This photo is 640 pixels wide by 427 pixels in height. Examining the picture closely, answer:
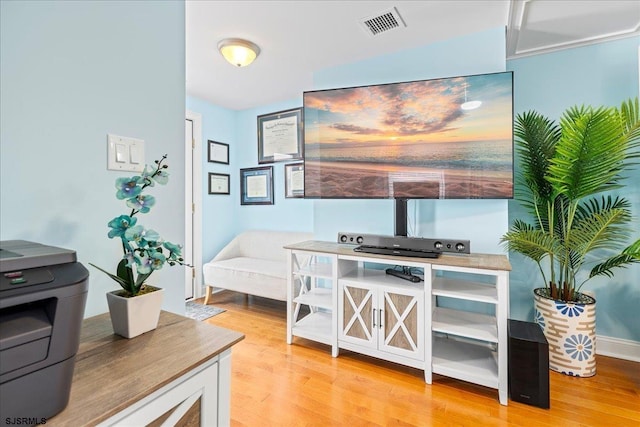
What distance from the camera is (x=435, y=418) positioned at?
1571 millimetres

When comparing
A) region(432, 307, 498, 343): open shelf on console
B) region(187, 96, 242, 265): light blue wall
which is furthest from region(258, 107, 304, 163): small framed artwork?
region(432, 307, 498, 343): open shelf on console

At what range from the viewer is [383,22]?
80.8 inches

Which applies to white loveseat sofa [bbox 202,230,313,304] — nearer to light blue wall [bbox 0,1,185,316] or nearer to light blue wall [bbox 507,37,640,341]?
light blue wall [bbox 0,1,185,316]

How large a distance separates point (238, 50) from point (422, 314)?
2.33 m

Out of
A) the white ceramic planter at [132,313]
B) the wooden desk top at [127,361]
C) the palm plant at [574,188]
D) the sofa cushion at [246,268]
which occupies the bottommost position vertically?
the sofa cushion at [246,268]

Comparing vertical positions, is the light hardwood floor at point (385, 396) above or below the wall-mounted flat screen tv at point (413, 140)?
below

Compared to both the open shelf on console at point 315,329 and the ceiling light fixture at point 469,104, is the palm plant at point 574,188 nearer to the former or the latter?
the ceiling light fixture at point 469,104

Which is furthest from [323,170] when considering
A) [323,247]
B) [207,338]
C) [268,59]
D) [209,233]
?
[209,233]

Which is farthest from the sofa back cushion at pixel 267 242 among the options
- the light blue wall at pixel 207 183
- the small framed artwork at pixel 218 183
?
the small framed artwork at pixel 218 183

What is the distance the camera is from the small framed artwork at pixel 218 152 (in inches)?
143

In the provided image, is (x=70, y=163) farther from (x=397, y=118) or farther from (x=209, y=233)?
(x=209, y=233)

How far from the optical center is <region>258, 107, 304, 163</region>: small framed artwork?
3.46m

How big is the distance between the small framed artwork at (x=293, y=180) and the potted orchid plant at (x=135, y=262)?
2503mm

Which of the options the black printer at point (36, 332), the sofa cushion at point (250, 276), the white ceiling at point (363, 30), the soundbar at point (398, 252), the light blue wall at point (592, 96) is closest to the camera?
the black printer at point (36, 332)
